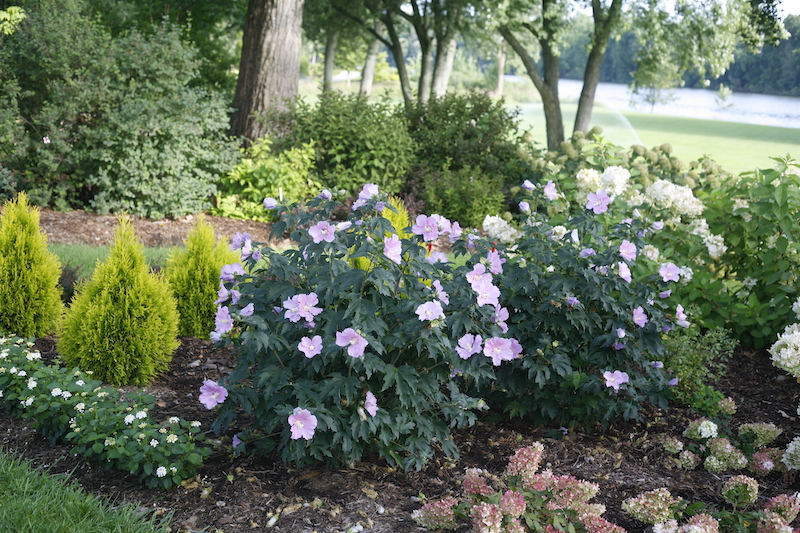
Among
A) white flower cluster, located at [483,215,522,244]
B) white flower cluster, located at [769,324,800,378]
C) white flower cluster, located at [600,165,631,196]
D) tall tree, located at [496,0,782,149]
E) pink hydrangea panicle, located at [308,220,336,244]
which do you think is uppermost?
tall tree, located at [496,0,782,149]

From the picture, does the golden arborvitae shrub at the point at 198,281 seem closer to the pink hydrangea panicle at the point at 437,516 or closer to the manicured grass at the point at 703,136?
the pink hydrangea panicle at the point at 437,516

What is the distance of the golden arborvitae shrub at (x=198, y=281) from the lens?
14.3ft

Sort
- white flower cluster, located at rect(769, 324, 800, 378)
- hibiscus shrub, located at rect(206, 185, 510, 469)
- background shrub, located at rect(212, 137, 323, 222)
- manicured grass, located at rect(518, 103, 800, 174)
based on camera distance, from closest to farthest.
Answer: hibiscus shrub, located at rect(206, 185, 510, 469) → white flower cluster, located at rect(769, 324, 800, 378) → background shrub, located at rect(212, 137, 323, 222) → manicured grass, located at rect(518, 103, 800, 174)

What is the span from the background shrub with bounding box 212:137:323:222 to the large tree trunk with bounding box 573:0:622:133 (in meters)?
6.99

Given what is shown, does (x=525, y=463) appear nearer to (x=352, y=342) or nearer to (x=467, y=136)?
(x=352, y=342)

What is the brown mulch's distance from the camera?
8.52ft

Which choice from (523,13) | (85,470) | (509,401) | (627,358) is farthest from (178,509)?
(523,13)

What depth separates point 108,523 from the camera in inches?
97.3

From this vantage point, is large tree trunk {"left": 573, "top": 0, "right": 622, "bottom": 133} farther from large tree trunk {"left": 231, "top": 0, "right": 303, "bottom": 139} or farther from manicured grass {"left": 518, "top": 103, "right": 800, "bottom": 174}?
large tree trunk {"left": 231, "top": 0, "right": 303, "bottom": 139}

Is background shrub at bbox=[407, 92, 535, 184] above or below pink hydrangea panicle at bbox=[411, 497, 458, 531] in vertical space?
above

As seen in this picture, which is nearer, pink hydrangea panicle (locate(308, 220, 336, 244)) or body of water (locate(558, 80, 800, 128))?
pink hydrangea panicle (locate(308, 220, 336, 244))

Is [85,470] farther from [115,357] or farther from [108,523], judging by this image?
[115,357]

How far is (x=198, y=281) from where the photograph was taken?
171 inches

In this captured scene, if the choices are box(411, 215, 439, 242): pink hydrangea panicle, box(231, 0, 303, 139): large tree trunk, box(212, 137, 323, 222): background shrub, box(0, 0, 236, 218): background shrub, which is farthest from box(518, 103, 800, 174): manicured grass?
box(411, 215, 439, 242): pink hydrangea panicle
